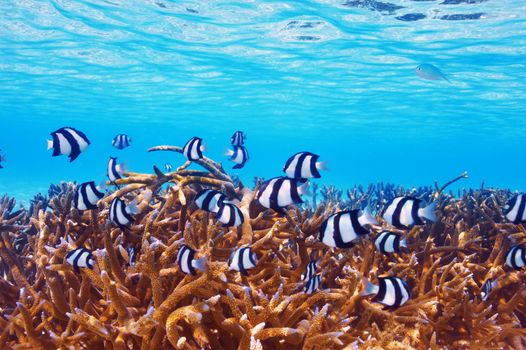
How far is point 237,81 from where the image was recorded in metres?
31.7

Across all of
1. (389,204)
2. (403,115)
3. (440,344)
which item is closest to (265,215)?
(389,204)

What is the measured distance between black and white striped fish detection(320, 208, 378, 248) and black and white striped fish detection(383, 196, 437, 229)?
0.66 meters

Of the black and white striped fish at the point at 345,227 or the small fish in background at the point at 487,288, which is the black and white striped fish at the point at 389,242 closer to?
the black and white striped fish at the point at 345,227

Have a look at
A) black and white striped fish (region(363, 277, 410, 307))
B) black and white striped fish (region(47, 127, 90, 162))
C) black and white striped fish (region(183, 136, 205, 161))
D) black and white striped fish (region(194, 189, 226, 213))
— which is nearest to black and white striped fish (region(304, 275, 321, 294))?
black and white striped fish (region(363, 277, 410, 307))

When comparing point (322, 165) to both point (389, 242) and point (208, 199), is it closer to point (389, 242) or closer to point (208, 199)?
point (389, 242)

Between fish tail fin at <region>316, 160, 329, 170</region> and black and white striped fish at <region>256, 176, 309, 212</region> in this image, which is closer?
black and white striped fish at <region>256, 176, 309, 212</region>

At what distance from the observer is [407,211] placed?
3.81 m

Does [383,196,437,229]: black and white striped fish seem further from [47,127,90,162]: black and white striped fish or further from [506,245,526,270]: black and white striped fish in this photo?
[47,127,90,162]: black and white striped fish

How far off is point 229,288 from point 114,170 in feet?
9.73

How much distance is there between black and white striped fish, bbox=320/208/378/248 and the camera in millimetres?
3270

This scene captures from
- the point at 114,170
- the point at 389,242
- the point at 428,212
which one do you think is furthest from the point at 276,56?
the point at 428,212

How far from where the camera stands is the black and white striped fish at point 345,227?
327 cm

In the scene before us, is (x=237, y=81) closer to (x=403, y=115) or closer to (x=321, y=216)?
(x=403, y=115)

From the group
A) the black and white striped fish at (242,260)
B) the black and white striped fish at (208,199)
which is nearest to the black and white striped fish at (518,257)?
the black and white striped fish at (242,260)
